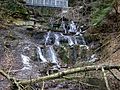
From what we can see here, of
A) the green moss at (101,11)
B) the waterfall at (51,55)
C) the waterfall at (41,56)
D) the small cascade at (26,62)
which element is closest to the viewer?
the small cascade at (26,62)

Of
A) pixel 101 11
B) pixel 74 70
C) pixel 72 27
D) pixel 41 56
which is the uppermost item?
pixel 74 70

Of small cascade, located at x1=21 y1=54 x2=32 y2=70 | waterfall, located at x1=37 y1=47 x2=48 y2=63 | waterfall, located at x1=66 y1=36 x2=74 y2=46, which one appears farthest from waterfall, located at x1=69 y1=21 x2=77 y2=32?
small cascade, located at x1=21 y1=54 x2=32 y2=70

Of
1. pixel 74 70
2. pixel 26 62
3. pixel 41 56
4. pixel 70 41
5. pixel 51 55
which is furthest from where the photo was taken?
pixel 70 41

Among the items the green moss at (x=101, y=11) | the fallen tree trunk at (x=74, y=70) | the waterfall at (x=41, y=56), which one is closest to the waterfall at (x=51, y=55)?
the waterfall at (x=41, y=56)

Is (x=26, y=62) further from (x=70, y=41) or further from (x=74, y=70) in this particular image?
(x=74, y=70)

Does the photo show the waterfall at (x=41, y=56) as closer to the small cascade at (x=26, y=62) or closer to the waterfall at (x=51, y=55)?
the waterfall at (x=51, y=55)

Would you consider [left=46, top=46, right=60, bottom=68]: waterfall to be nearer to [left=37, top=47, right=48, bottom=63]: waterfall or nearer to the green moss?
[left=37, top=47, right=48, bottom=63]: waterfall

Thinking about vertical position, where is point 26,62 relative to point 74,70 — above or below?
below

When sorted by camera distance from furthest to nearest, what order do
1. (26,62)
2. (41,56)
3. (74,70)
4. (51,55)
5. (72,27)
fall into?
(72,27) → (51,55) → (41,56) → (26,62) → (74,70)

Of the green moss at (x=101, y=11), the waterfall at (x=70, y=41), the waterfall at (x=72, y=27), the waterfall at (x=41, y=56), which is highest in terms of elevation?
the green moss at (x=101, y=11)

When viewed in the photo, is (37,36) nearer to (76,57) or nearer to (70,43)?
(70,43)

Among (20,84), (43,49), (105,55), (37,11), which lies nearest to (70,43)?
(43,49)

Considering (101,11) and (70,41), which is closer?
(101,11)

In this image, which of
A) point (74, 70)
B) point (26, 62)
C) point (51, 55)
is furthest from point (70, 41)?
point (74, 70)
